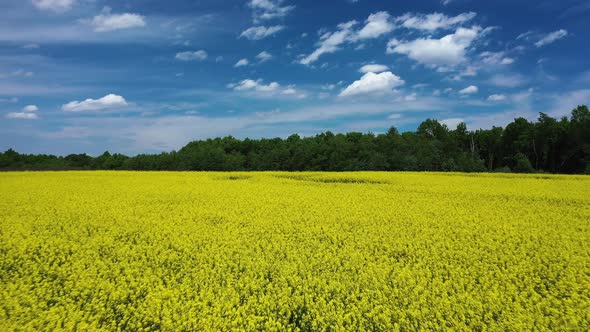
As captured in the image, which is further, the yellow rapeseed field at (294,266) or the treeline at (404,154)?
the treeline at (404,154)

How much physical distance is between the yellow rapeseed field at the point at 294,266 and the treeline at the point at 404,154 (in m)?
27.6

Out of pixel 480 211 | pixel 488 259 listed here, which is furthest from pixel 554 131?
pixel 488 259

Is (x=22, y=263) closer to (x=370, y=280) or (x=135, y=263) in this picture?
(x=135, y=263)

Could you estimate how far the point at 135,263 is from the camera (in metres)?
7.26

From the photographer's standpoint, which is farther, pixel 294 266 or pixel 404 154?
pixel 404 154

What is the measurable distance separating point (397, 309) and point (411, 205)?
7623mm

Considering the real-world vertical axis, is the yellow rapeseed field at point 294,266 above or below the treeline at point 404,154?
below

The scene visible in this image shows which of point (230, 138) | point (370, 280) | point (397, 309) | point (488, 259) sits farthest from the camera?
point (230, 138)

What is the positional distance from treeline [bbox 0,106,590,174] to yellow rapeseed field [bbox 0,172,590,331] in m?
27.6

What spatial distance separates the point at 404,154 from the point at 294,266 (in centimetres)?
3854

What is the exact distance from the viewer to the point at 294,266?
6848 millimetres

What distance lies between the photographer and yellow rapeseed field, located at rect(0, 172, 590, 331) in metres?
5.45

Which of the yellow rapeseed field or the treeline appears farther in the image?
the treeline

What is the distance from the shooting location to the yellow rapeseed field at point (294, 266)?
545 cm
